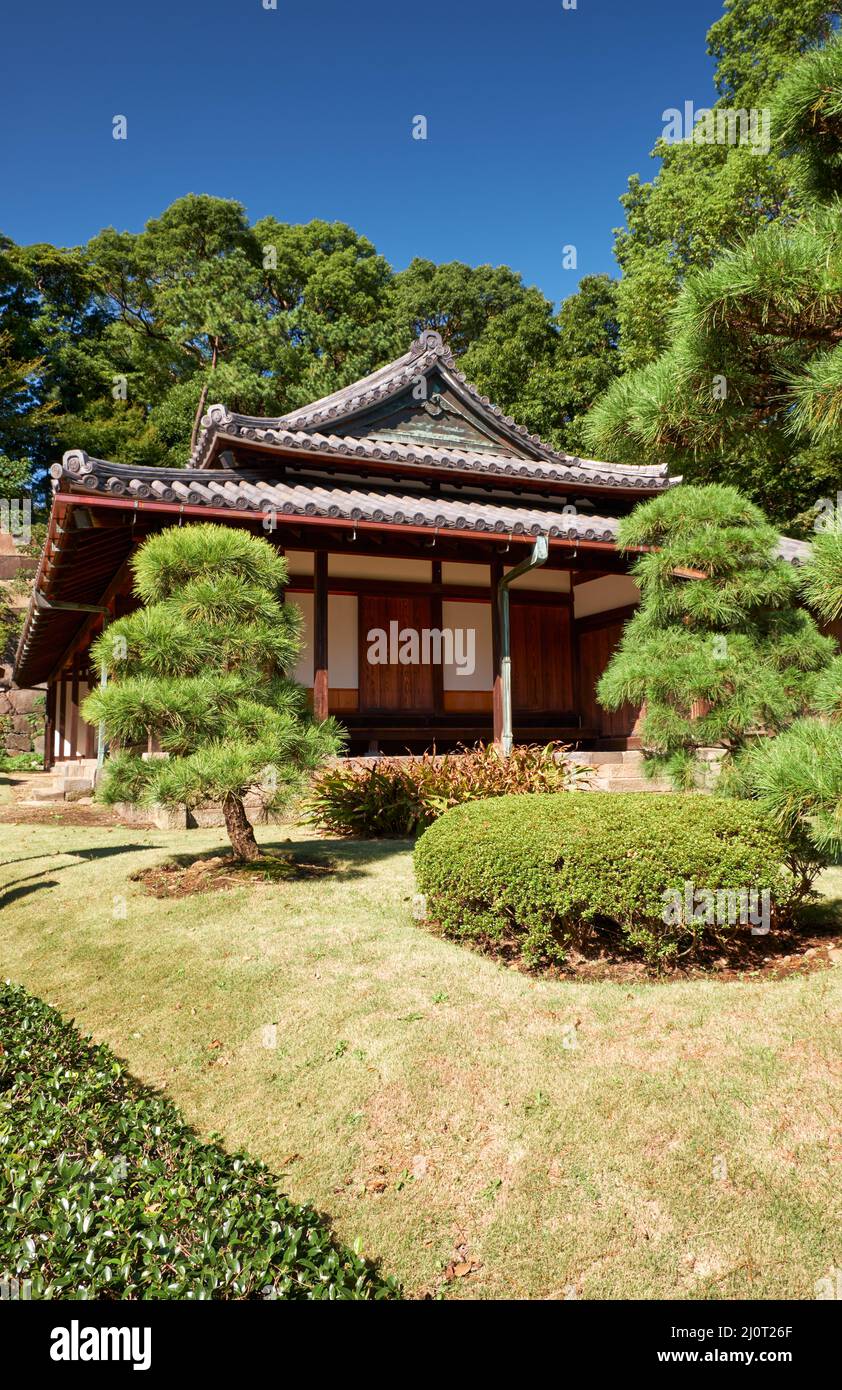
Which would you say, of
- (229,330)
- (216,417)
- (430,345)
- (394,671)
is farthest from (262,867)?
(229,330)

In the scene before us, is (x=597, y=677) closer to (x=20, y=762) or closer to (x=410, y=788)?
(x=410, y=788)

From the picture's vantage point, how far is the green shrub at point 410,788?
8.72 metres

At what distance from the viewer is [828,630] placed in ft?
46.3

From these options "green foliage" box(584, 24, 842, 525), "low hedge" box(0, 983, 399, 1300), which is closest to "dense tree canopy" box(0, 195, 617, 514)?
"green foliage" box(584, 24, 842, 525)

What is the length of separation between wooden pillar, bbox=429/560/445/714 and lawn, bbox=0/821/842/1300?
7.39m

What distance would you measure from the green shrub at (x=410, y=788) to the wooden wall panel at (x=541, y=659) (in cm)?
424

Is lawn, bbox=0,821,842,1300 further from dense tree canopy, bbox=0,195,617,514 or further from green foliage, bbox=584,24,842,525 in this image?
dense tree canopy, bbox=0,195,617,514

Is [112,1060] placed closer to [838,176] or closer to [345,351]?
[838,176]

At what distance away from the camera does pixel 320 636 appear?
10.3 meters

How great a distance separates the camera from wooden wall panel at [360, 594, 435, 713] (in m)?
12.5

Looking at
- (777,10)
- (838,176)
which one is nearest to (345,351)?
(777,10)

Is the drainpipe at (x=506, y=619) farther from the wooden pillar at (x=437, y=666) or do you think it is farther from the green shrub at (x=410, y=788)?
the wooden pillar at (x=437, y=666)

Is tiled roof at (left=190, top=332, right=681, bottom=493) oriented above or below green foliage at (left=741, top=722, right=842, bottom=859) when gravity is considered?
above

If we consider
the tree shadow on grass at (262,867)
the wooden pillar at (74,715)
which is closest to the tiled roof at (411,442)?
the tree shadow on grass at (262,867)
